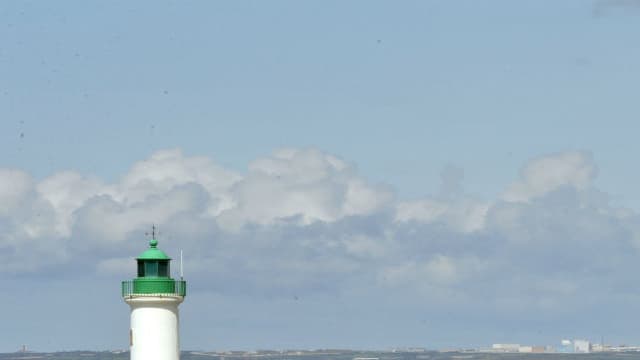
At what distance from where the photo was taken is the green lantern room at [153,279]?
3941 centimetres

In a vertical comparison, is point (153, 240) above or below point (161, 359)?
above

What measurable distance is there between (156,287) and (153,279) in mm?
190

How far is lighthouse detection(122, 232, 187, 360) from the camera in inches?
1555

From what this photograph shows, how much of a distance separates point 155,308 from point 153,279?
0.76 metres

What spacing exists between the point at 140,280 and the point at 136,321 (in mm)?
1127

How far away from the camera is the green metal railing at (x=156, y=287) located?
129ft

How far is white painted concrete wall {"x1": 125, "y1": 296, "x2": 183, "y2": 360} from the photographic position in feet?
131

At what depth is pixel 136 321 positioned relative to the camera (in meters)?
40.0

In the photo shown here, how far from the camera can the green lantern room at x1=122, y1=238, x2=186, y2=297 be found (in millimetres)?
39406

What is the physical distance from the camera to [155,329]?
131 feet

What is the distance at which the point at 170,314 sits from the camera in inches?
1572

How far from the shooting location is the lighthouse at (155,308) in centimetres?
3950

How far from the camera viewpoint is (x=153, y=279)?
3947 centimetres

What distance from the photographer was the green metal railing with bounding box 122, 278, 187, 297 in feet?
129
